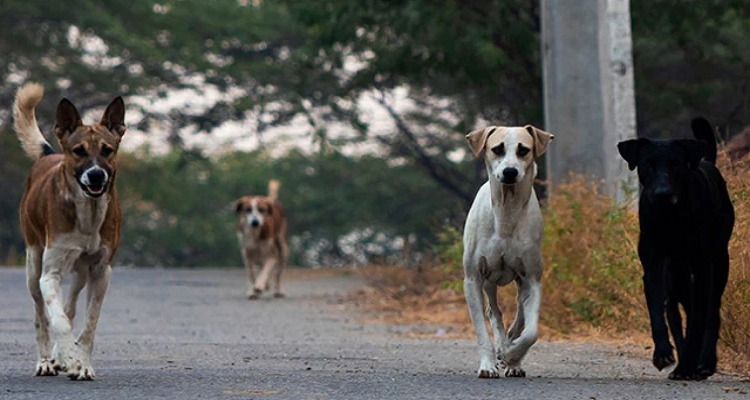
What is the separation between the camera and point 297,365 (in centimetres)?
1052

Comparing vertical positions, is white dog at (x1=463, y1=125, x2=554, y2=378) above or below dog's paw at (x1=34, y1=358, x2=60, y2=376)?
above

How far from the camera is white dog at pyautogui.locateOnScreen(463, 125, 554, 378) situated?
970 cm

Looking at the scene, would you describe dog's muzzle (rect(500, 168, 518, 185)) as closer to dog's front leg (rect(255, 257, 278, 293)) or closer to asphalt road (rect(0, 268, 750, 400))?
asphalt road (rect(0, 268, 750, 400))

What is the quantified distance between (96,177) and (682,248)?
10.4 feet

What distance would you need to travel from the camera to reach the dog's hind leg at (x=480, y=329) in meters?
9.46

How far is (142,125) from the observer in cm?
4378

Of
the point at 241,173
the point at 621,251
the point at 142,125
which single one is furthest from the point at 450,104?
the point at 621,251

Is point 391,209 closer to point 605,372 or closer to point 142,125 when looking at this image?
point 142,125

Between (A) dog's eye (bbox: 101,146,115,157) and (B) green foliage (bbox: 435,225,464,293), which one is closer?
(A) dog's eye (bbox: 101,146,115,157)

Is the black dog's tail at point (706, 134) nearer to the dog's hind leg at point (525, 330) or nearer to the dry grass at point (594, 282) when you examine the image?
the dry grass at point (594, 282)

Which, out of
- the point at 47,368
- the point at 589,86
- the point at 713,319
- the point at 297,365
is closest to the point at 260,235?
the point at 589,86

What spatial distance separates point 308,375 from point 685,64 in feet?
66.0

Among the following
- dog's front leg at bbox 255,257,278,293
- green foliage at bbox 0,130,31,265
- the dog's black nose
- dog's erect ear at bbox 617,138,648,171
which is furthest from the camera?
green foliage at bbox 0,130,31,265

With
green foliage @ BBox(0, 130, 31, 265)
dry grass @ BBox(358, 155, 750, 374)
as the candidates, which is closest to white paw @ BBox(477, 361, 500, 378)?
dry grass @ BBox(358, 155, 750, 374)
